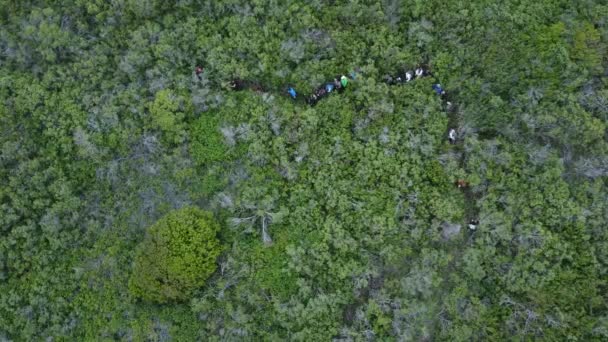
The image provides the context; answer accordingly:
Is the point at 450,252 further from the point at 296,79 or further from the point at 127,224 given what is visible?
the point at 127,224

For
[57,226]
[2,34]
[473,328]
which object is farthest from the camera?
[2,34]

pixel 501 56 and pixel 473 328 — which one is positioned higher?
pixel 501 56

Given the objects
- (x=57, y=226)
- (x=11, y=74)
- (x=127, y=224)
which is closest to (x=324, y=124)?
(x=127, y=224)

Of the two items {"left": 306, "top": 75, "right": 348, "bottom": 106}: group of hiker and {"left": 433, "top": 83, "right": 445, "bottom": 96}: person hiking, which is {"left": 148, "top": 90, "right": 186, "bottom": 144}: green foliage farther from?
{"left": 433, "top": 83, "right": 445, "bottom": 96}: person hiking

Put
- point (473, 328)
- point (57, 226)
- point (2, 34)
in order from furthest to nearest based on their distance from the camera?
point (2, 34) → point (57, 226) → point (473, 328)

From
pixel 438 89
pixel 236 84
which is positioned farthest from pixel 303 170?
pixel 438 89

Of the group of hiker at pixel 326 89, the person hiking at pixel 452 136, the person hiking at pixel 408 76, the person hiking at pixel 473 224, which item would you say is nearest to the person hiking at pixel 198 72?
the group of hiker at pixel 326 89

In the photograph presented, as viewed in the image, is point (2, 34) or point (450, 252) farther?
point (2, 34)

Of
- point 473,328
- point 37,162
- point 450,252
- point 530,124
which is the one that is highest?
point 530,124

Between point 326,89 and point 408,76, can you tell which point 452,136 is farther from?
point 326,89
